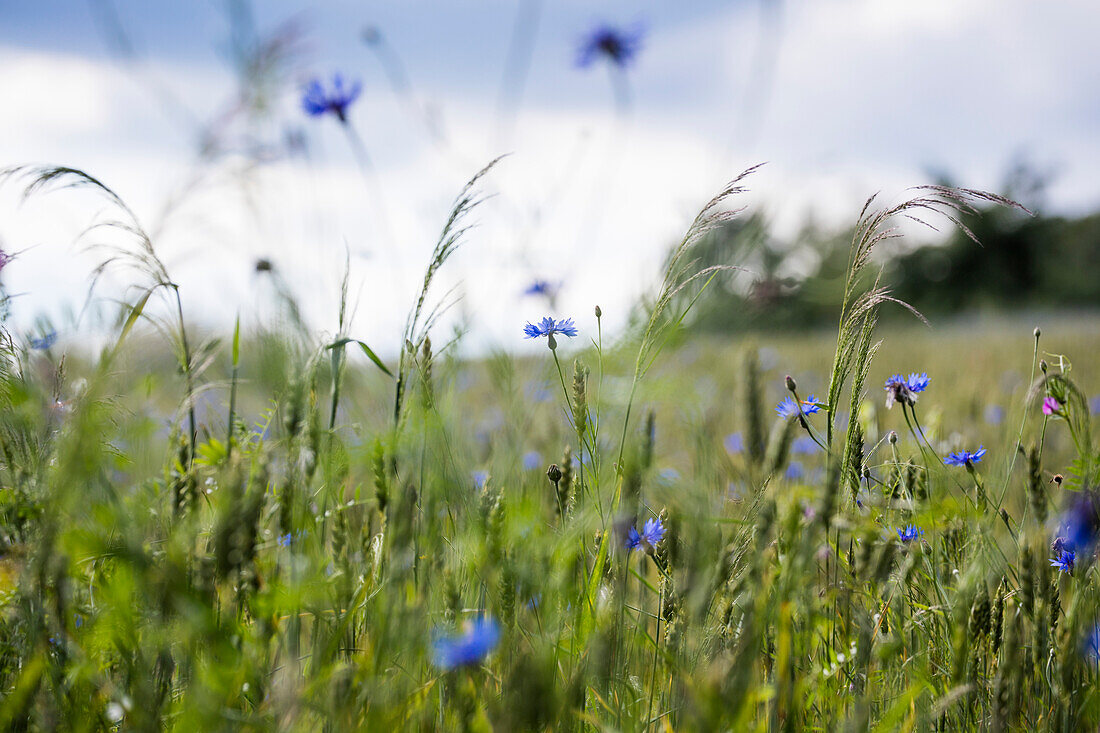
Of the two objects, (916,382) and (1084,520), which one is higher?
(916,382)

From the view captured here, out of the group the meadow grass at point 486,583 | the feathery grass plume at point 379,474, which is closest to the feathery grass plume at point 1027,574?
the meadow grass at point 486,583

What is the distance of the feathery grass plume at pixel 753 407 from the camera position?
1.56 m

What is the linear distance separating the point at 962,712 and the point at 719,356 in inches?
114

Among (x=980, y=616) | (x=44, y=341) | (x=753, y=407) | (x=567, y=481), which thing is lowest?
(x=980, y=616)

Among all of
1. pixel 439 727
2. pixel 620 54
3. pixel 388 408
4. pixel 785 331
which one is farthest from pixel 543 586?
pixel 785 331

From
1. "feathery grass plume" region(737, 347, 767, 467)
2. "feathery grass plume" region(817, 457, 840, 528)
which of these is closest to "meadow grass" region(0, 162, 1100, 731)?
"feathery grass plume" region(817, 457, 840, 528)

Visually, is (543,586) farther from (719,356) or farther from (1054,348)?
(1054,348)

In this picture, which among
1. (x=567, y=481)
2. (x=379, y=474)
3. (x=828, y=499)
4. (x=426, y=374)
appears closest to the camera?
(x=828, y=499)

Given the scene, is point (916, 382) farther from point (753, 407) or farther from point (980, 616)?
point (980, 616)

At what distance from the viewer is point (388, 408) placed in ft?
4.91

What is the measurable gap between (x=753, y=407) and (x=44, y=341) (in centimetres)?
142

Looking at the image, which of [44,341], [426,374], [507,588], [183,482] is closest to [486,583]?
[507,588]

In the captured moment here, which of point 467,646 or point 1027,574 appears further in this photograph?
point 1027,574

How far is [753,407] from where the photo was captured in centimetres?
161
